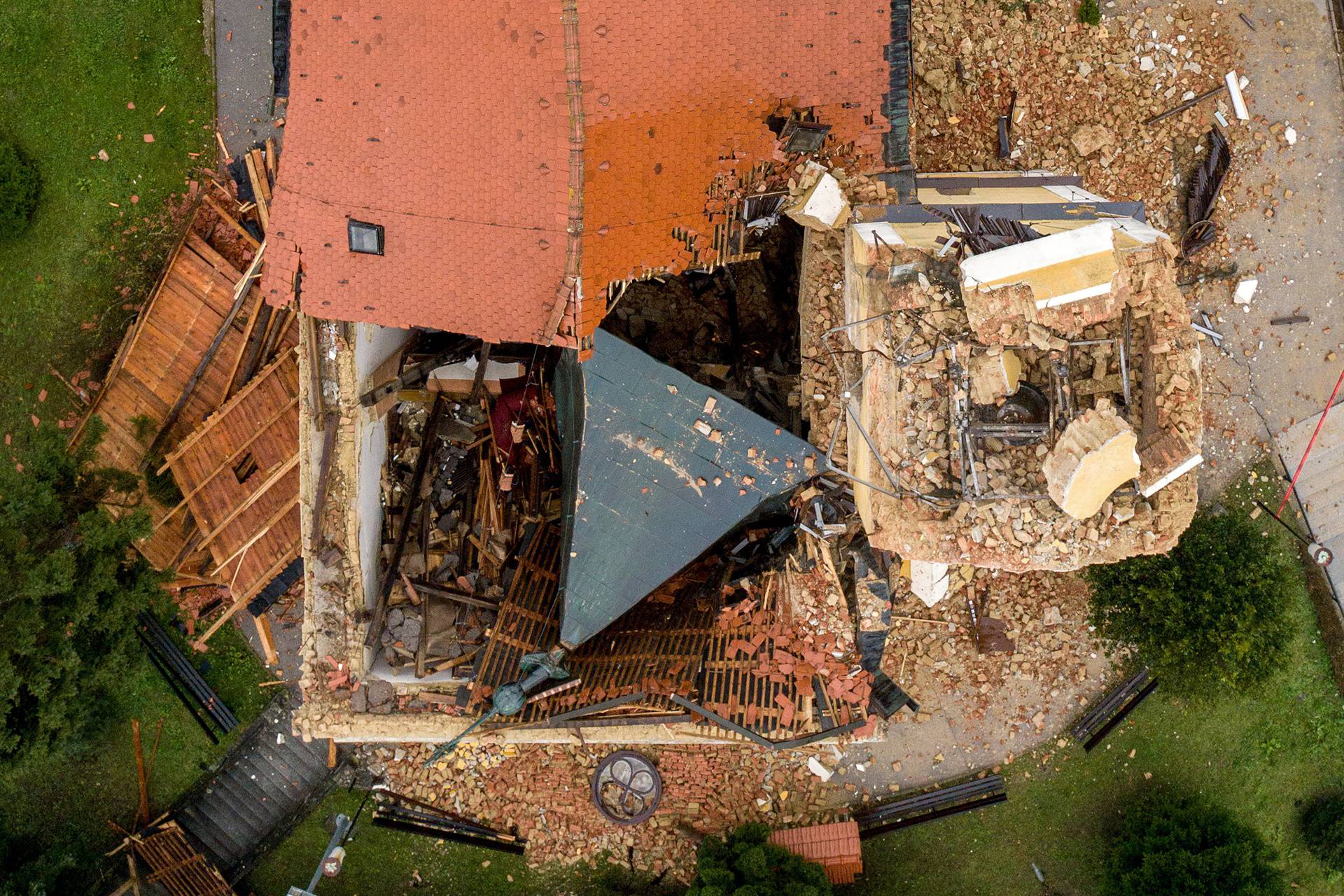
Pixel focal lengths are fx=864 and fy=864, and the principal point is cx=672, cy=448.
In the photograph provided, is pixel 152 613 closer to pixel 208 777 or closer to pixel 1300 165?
pixel 208 777

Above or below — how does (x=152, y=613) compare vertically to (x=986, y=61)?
below

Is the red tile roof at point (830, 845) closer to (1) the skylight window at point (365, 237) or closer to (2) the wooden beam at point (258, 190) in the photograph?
(1) the skylight window at point (365, 237)

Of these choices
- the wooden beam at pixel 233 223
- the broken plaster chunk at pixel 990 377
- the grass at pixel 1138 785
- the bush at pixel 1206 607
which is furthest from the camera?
the grass at pixel 1138 785

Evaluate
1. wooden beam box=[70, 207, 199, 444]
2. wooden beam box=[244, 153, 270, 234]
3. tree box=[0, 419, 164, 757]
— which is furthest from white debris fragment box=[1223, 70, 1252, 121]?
tree box=[0, 419, 164, 757]

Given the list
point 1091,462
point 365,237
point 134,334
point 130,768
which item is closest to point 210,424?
point 134,334

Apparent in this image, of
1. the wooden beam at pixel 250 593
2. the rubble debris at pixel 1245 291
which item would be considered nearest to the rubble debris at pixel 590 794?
the wooden beam at pixel 250 593

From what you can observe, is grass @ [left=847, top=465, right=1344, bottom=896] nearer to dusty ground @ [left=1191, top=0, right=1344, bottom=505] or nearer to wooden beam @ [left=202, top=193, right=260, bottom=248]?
dusty ground @ [left=1191, top=0, right=1344, bottom=505]

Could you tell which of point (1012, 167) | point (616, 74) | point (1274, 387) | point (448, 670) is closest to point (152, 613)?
point (448, 670)

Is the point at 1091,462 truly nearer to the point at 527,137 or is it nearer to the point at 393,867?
the point at 527,137
